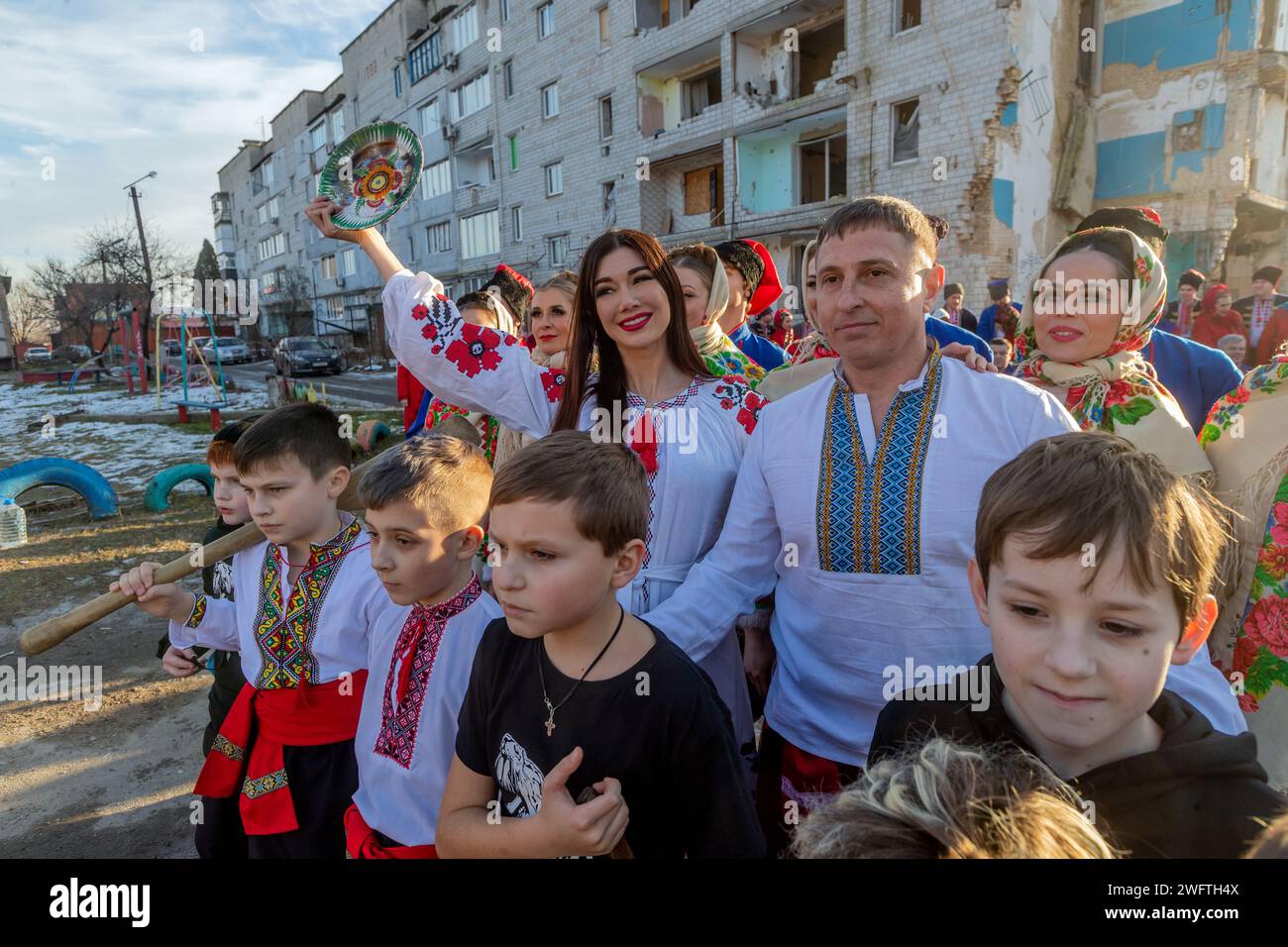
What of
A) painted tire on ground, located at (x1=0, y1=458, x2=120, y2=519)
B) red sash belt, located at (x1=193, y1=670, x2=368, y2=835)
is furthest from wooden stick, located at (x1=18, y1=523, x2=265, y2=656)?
painted tire on ground, located at (x1=0, y1=458, x2=120, y2=519)

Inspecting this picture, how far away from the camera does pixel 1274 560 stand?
1.82m

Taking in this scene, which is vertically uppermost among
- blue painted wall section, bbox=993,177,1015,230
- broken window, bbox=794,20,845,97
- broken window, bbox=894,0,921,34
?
broken window, bbox=794,20,845,97

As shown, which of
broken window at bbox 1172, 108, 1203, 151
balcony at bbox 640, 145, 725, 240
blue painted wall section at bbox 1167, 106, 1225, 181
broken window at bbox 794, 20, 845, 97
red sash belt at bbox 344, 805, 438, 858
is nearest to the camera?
red sash belt at bbox 344, 805, 438, 858

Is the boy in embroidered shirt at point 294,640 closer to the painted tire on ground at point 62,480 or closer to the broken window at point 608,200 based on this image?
the painted tire on ground at point 62,480

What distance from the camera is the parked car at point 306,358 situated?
2702cm

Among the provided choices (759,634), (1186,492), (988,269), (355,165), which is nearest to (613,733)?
(759,634)

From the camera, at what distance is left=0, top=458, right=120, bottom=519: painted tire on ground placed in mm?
7316

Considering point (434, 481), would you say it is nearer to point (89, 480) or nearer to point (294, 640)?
point (294, 640)

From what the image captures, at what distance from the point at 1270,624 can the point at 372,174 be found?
3.07 meters

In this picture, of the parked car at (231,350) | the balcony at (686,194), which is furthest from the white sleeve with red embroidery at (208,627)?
the parked car at (231,350)

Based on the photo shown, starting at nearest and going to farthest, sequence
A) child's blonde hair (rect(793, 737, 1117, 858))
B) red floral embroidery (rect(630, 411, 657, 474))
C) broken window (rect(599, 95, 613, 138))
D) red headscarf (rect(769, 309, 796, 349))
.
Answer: child's blonde hair (rect(793, 737, 1117, 858)), red floral embroidery (rect(630, 411, 657, 474)), red headscarf (rect(769, 309, 796, 349)), broken window (rect(599, 95, 613, 138))

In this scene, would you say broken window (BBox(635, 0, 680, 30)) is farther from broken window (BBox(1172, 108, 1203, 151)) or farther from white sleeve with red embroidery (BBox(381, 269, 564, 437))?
white sleeve with red embroidery (BBox(381, 269, 564, 437))

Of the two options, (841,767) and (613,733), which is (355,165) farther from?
(841,767)

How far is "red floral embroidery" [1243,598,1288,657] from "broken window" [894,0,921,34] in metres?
16.9
